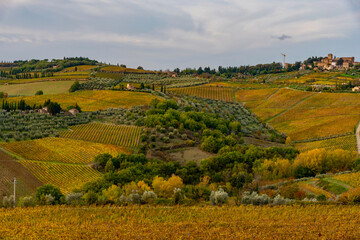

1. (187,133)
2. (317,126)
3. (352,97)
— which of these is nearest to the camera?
(187,133)

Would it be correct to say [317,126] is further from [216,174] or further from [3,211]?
[3,211]

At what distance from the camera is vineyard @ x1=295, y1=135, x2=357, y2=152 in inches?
3035

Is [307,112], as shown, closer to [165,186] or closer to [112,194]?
[165,186]

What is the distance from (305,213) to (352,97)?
100 m

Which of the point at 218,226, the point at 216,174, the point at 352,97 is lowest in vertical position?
the point at 216,174

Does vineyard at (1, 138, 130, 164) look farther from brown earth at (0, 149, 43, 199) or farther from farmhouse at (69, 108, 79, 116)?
farmhouse at (69, 108, 79, 116)

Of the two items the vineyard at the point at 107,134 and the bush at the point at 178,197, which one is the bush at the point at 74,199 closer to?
the bush at the point at 178,197

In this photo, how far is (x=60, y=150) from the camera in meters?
59.8

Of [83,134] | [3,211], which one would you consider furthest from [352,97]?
[3,211]

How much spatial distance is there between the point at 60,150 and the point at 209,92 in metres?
94.2

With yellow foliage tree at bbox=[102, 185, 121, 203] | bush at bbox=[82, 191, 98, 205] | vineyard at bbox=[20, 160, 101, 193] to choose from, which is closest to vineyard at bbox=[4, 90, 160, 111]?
vineyard at bbox=[20, 160, 101, 193]

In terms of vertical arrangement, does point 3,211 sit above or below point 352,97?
below

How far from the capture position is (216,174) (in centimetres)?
5578

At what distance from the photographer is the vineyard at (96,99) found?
10431 centimetres
